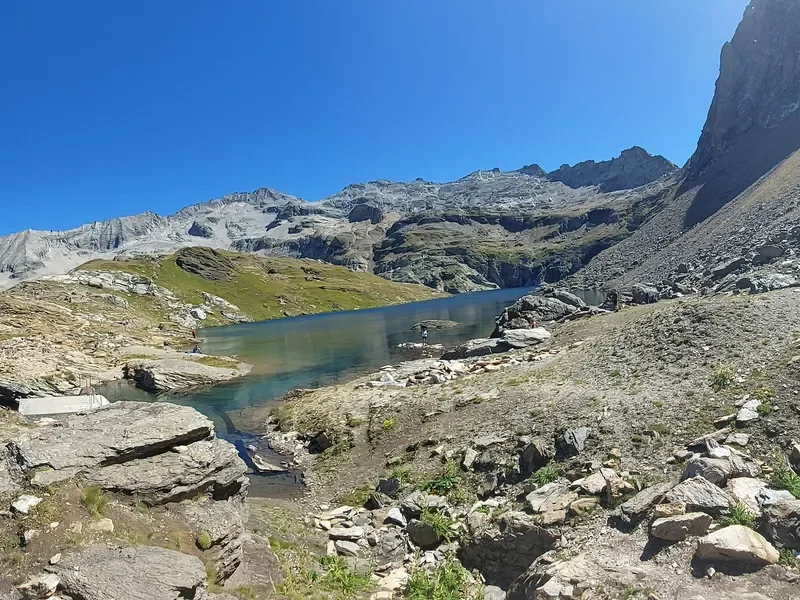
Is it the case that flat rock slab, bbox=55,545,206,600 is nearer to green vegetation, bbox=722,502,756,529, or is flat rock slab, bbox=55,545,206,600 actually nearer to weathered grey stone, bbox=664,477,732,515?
weathered grey stone, bbox=664,477,732,515

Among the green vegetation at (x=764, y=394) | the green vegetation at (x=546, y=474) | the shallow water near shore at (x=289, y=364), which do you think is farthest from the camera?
the shallow water near shore at (x=289, y=364)

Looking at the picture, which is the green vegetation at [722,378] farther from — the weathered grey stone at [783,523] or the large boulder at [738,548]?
the large boulder at [738,548]

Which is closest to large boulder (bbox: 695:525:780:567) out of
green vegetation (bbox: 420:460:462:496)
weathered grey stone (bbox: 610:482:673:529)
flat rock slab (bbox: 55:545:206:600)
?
weathered grey stone (bbox: 610:482:673:529)

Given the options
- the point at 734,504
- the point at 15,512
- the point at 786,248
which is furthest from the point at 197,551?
the point at 786,248

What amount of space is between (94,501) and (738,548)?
590 inches

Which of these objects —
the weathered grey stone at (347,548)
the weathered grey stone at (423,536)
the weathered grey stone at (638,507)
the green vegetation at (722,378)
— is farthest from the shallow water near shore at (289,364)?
the green vegetation at (722,378)

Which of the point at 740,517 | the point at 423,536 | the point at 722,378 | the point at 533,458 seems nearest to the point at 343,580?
the point at 423,536

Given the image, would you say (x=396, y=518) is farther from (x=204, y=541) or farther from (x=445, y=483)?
(x=204, y=541)

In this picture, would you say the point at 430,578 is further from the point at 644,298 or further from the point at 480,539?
the point at 644,298

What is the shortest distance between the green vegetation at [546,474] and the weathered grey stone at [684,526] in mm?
6010

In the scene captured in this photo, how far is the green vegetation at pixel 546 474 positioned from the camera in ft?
54.4

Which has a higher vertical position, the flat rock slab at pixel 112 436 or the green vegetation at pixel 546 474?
the flat rock slab at pixel 112 436

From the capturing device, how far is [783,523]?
9.78 metres

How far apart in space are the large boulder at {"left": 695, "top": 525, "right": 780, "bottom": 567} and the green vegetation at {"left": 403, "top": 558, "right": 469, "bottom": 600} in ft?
21.5
